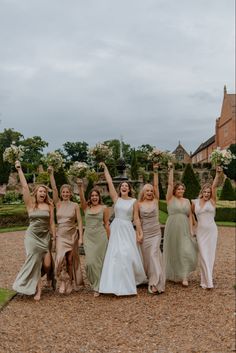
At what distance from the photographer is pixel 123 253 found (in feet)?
21.4

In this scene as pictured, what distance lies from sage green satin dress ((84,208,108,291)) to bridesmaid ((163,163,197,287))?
1.36m

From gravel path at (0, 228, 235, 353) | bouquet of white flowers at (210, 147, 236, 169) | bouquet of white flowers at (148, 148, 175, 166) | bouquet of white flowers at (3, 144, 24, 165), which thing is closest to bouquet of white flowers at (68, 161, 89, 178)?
bouquet of white flowers at (3, 144, 24, 165)

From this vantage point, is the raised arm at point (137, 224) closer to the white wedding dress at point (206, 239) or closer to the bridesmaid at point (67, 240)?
the bridesmaid at point (67, 240)

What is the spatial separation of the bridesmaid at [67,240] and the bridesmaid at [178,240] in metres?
1.67

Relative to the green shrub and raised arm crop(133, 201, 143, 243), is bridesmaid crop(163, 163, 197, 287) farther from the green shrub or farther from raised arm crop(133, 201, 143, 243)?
the green shrub

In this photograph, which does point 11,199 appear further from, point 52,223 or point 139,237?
point 139,237

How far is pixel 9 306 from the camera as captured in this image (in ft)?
19.8

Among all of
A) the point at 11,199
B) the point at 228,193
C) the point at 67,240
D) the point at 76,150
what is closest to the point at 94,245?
the point at 67,240

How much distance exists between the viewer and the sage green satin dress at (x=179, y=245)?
728 cm

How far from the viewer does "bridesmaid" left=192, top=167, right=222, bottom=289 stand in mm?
7156

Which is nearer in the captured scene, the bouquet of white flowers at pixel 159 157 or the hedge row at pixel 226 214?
the bouquet of white flowers at pixel 159 157

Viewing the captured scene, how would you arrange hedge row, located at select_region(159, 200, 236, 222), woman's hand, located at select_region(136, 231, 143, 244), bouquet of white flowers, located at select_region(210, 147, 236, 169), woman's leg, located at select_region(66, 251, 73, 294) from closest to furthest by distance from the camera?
woman's leg, located at select_region(66, 251, 73, 294) → woman's hand, located at select_region(136, 231, 143, 244) → bouquet of white flowers, located at select_region(210, 147, 236, 169) → hedge row, located at select_region(159, 200, 236, 222)

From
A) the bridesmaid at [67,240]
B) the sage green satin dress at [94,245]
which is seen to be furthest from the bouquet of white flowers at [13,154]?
the sage green satin dress at [94,245]

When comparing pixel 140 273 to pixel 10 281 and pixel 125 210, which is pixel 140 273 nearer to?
pixel 125 210
